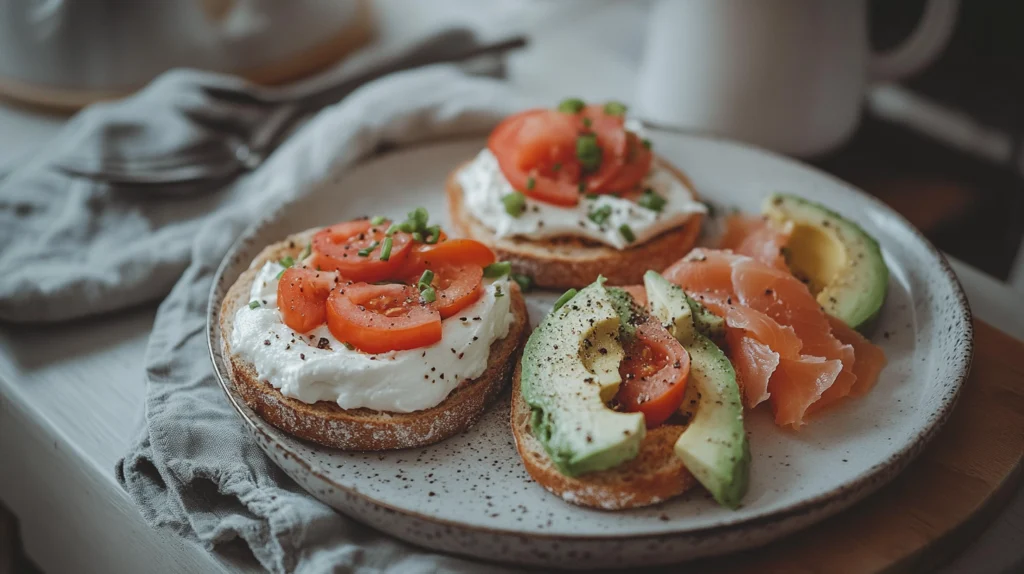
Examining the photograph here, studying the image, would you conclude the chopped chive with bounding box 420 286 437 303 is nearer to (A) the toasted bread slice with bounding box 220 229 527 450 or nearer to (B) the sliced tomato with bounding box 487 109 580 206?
(A) the toasted bread slice with bounding box 220 229 527 450

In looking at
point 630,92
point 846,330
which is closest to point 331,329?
point 846,330

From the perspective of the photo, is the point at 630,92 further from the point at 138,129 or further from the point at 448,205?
the point at 138,129

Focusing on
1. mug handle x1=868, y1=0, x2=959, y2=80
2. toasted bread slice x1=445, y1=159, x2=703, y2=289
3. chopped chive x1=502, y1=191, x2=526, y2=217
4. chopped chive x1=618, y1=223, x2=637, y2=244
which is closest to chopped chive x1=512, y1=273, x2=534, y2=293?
toasted bread slice x1=445, y1=159, x2=703, y2=289

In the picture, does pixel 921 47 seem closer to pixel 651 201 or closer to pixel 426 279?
pixel 651 201

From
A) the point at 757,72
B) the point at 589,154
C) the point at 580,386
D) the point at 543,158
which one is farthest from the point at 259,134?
the point at 580,386

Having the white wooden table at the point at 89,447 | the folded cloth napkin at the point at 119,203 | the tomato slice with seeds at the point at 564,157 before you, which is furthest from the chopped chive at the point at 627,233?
the folded cloth napkin at the point at 119,203

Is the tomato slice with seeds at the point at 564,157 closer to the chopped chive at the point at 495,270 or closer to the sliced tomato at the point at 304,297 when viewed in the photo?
the chopped chive at the point at 495,270
